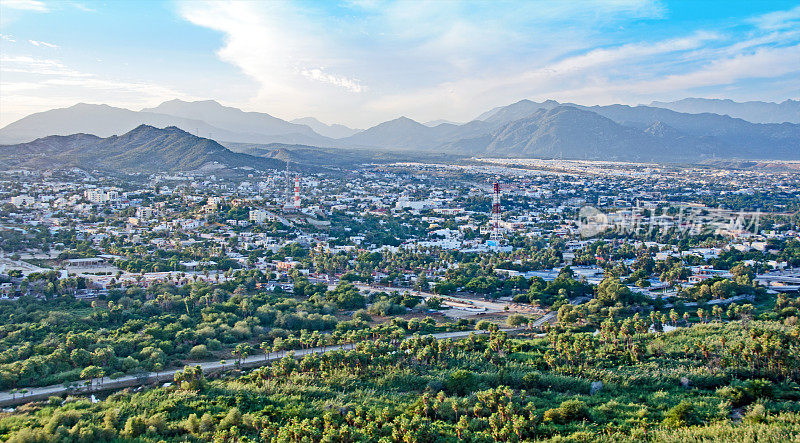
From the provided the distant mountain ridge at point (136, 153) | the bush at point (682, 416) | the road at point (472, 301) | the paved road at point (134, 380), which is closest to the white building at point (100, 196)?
the distant mountain ridge at point (136, 153)

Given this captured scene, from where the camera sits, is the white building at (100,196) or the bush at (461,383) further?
the white building at (100,196)

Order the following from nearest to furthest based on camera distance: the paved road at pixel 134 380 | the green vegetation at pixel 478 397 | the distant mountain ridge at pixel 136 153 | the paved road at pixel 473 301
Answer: the green vegetation at pixel 478 397 → the paved road at pixel 134 380 → the paved road at pixel 473 301 → the distant mountain ridge at pixel 136 153

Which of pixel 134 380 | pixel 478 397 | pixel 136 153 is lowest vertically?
pixel 134 380

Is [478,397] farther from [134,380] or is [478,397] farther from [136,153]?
[136,153]

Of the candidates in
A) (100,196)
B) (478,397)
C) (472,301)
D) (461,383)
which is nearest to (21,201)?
(100,196)

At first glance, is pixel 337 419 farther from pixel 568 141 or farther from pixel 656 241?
pixel 568 141

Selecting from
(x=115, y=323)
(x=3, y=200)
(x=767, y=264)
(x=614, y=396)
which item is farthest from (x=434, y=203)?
(x=614, y=396)

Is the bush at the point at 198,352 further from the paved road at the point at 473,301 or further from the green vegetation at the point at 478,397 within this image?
the paved road at the point at 473,301

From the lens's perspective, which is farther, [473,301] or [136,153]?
[136,153]

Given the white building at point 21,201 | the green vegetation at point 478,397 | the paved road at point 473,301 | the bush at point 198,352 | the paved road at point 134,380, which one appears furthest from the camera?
the white building at point 21,201

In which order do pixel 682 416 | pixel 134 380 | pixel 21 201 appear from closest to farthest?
pixel 682 416
pixel 134 380
pixel 21 201
